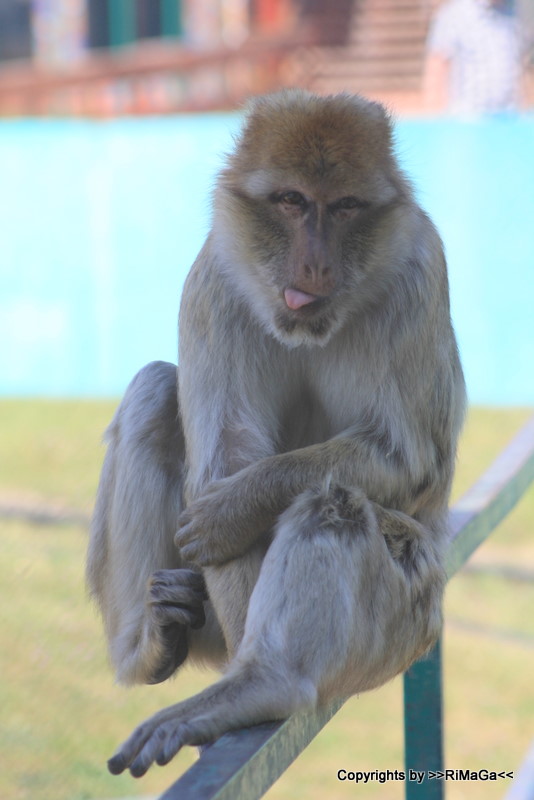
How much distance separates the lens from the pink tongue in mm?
2904

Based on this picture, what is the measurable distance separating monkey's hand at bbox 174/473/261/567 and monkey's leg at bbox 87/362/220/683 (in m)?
0.21

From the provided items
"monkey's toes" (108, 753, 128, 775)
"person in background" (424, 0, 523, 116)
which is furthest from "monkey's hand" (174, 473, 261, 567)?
"person in background" (424, 0, 523, 116)

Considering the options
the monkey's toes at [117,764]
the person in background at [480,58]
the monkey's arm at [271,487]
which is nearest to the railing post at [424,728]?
the monkey's arm at [271,487]

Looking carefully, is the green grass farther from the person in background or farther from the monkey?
the person in background

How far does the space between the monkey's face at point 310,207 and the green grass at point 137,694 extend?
3.29m

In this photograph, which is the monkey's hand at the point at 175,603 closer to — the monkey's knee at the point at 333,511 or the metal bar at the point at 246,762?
the monkey's knee at the point at 333,511

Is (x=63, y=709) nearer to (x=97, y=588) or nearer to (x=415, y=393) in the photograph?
(x=97, y=588)

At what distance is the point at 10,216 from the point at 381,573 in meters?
9.13

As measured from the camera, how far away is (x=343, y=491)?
2893 millimetres

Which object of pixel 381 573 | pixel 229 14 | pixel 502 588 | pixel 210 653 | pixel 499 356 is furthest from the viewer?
pixel 229 14

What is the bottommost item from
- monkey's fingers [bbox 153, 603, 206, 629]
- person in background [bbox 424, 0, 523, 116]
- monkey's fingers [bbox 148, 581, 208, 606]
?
monkey's fingers [bbox 153, 603, 206, 629]

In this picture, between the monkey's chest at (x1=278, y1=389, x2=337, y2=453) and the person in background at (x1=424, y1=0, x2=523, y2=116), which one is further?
the person in background at (x1=424, y1=0, x2=523, y2=116)

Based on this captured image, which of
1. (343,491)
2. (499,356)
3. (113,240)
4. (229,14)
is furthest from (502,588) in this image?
(229,14)

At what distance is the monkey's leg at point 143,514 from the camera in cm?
328
